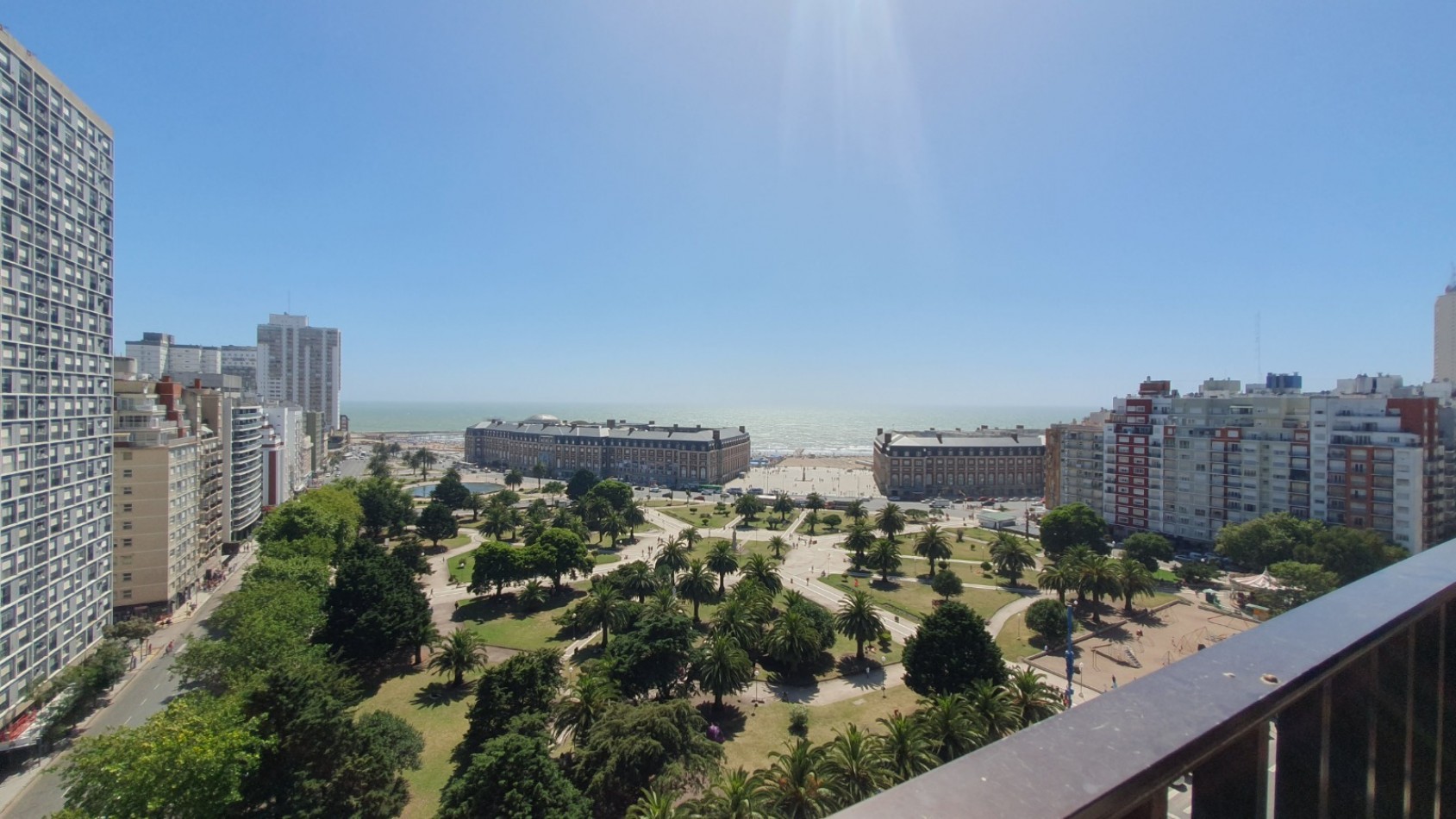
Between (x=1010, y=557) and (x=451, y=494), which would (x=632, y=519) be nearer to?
(x=451, y=494)

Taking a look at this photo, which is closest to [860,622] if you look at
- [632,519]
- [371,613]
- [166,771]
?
[371,613]

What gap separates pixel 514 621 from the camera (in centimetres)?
4247

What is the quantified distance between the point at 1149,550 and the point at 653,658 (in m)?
44.2

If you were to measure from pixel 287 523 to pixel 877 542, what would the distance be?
1839 inches

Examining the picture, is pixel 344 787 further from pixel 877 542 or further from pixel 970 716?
pixel 877 542

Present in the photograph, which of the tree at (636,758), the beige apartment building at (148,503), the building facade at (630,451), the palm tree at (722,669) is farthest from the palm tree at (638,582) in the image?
the building facade at (630,451)

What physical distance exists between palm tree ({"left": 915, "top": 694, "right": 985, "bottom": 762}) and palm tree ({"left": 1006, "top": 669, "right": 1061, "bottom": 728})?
193cm

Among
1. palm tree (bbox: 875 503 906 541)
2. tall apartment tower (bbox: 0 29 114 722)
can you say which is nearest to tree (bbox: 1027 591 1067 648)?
palm tree (bbox: 875 503 906 541)

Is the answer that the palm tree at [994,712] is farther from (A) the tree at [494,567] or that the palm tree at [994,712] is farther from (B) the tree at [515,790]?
(A) the tree at [494,567]

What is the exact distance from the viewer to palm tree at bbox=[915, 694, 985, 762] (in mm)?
21250

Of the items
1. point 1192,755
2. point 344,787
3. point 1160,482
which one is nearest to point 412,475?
point 344,787

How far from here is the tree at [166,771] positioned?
59.2 feet

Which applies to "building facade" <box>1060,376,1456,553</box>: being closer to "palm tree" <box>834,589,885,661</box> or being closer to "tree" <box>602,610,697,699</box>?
"palm tree" <box>834,589,885,661</box>

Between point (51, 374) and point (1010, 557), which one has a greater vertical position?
point (51, 374)
